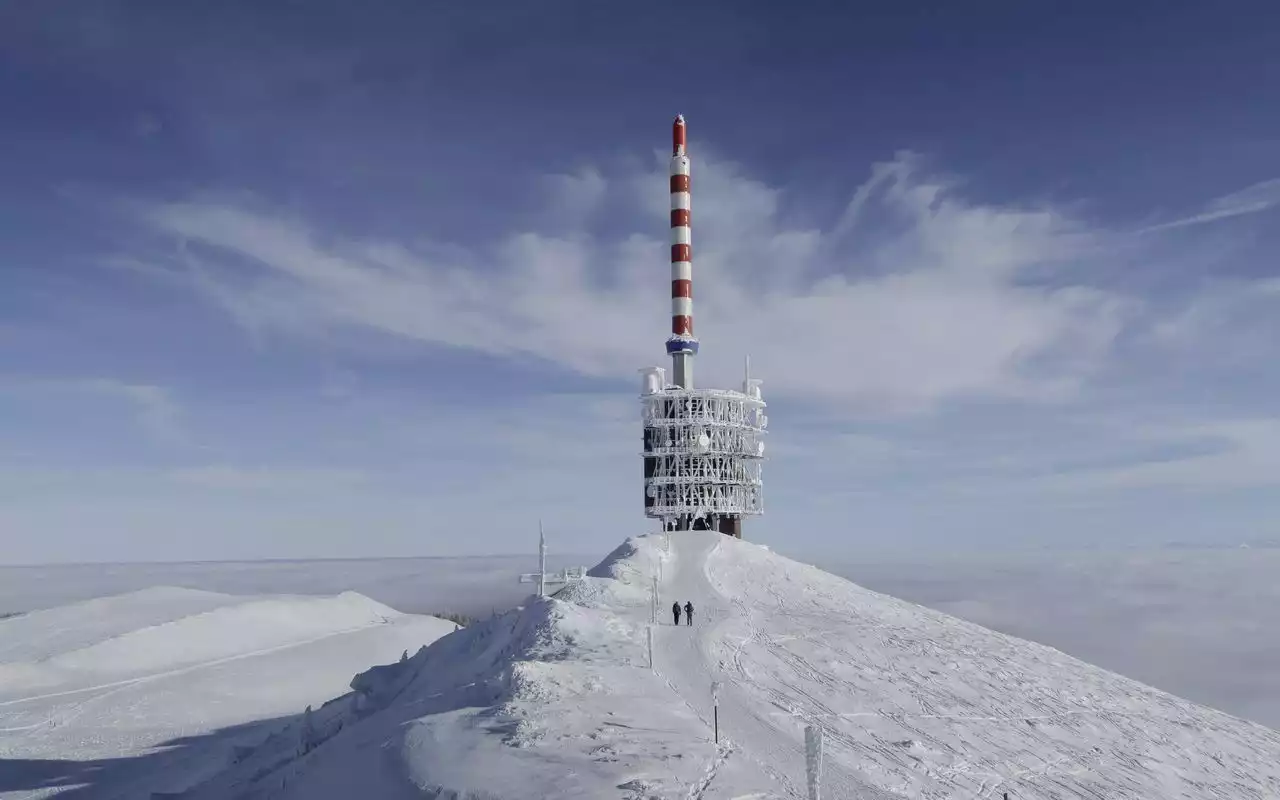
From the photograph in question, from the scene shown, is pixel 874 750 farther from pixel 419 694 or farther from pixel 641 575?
pixel 641 575

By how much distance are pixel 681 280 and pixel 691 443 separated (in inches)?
580

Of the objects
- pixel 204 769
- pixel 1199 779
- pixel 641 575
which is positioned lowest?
pixel 204 769

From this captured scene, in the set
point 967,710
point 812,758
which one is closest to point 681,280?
point 967,710

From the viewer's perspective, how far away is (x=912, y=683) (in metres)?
36.9

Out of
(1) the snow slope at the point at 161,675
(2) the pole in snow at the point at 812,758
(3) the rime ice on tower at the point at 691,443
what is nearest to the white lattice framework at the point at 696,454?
(3) the rime ice on tower at the point at 691,443

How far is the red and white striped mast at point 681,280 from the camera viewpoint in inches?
2918

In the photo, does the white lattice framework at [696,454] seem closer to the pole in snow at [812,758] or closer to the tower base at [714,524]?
the tower base at [714,524]

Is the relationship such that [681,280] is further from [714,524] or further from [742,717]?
[742,717]

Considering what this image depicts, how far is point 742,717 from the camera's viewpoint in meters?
28.6

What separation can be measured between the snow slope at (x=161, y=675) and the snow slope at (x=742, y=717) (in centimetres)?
2036

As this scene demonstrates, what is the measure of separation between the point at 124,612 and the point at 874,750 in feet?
315

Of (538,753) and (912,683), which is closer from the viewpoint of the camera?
(538,753)

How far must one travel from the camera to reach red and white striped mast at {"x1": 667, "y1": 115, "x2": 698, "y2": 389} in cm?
7412

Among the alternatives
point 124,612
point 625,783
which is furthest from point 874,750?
point 124,612
